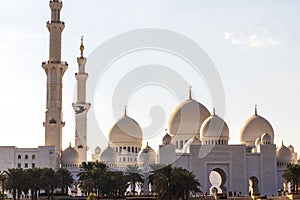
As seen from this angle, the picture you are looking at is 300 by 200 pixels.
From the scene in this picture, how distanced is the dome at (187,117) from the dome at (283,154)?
27.0ft

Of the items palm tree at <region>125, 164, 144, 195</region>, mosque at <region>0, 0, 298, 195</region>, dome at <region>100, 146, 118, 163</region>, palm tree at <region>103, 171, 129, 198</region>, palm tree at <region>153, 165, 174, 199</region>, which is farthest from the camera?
dome at <region>100, 146, 118, 163</region>

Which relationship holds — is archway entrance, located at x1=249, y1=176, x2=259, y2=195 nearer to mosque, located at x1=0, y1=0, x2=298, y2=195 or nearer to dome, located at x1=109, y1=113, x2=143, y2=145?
Answer: mosque, located at x1=0, y1=0, x2=298, y2=195

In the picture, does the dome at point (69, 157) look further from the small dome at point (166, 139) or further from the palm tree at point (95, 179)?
the palm tree at point (95, 179)

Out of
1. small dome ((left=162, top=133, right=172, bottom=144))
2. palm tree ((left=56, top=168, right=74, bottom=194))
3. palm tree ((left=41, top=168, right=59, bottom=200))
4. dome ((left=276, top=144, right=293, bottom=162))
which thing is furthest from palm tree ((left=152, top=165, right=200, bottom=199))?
dome ((left=276, top=144, right=293, bottom=162))

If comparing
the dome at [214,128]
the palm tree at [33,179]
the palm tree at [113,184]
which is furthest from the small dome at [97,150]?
the palm tree at [33,179]

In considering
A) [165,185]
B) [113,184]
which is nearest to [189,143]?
[113,184]

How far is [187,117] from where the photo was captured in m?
61.0

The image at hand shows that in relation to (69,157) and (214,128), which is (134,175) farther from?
(69,157)

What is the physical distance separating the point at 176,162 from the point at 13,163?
15.4 metres

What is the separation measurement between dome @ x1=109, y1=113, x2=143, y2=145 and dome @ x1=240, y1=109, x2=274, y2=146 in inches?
434

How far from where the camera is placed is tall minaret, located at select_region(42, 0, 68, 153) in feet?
191

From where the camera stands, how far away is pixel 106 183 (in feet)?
152

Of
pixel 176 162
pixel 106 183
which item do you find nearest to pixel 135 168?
pixel 176 162

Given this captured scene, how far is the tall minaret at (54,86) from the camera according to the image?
191 ft
